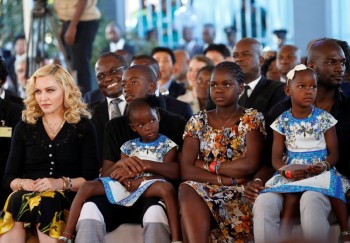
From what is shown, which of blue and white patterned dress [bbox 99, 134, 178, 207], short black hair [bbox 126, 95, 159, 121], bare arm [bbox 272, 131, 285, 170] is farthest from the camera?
short black hair [bbox 126, 95, 159, 121]

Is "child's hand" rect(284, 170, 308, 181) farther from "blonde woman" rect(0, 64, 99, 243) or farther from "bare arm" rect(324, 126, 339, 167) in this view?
"blonde woman" rect(0, 64, 99, 243)

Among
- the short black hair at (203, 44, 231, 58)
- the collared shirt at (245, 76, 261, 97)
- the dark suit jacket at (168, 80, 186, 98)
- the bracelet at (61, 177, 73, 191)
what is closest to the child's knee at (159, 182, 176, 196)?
the bracelet at (61, 177, 73, 191)

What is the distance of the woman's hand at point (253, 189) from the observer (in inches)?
198

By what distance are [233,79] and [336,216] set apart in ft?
3.38

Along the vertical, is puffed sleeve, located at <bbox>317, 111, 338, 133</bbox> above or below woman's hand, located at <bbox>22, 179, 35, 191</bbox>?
above

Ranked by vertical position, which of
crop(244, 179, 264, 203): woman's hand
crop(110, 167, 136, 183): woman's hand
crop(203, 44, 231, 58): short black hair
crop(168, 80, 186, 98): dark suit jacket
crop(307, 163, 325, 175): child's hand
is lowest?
crop(244, 179, 264, 203): woman's hand

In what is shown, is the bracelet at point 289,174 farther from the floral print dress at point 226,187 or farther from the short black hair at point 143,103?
the short black hair at point 143,103

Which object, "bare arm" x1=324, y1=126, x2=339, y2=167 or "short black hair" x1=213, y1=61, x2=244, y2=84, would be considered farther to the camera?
"short black hair" x1=213, y1=61, x2=244, y2=84

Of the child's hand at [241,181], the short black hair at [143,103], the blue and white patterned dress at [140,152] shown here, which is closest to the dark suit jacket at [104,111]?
the short black hair at [143,103]

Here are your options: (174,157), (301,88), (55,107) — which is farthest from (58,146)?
(301,88)

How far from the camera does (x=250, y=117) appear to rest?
5289 mm

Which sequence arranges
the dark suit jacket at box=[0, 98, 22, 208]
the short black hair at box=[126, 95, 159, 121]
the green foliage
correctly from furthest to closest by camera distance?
the green foliage
the dark suit jacket at box=[0, 98, 22, 208]
the short black hair at box=[126, 95, 159, 121]

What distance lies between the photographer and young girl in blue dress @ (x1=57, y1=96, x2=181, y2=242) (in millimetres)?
5082

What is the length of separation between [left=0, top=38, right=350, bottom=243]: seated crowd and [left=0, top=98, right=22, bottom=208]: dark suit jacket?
0.01m
